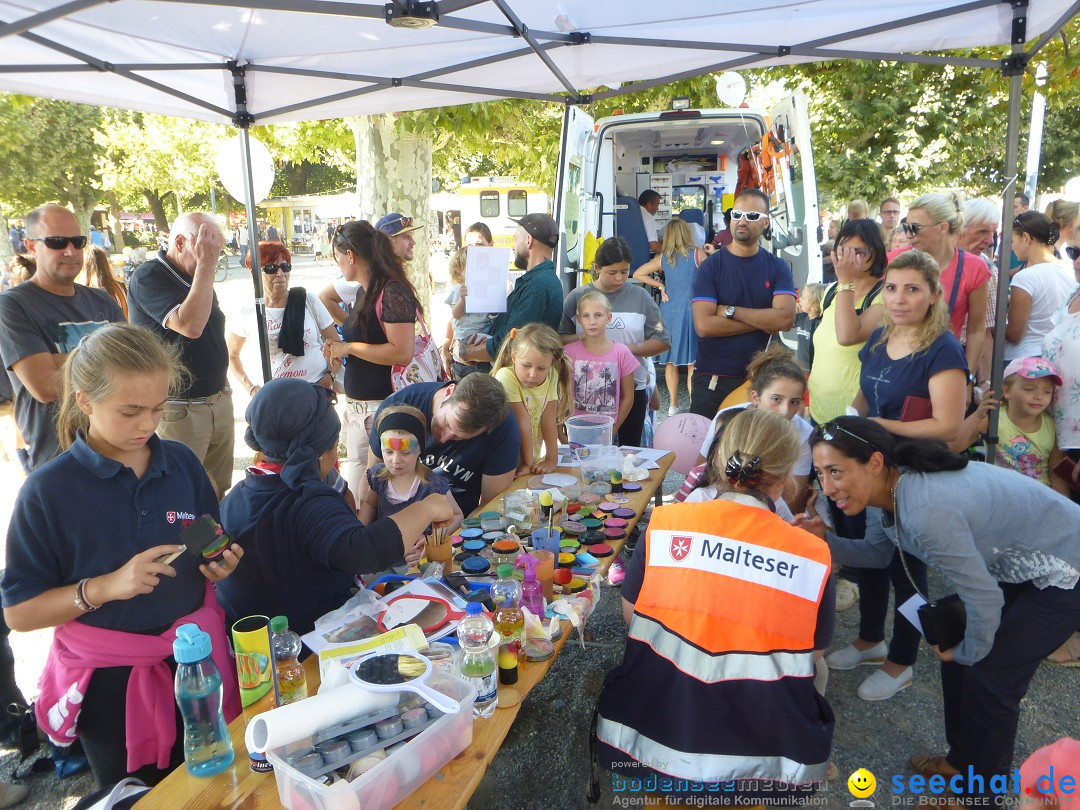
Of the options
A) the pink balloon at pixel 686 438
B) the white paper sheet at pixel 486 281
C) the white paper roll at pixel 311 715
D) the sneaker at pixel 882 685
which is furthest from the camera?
the white paper sheet at pixel 486 281

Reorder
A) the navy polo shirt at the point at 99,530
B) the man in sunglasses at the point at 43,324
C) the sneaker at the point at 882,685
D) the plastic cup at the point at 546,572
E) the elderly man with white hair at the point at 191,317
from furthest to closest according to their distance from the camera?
the elderly man with white hair at the point at 191,317
the sneaker at the point at 882,685
the man in sunglasses at the point at 43,324
the plastic cup at the point at 546,572
the navy polo shirt at the point at 99,530

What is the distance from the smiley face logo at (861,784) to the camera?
2.32m

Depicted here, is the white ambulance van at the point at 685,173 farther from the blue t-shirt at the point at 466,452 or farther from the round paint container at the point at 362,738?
the round paint container at the point at 362,738

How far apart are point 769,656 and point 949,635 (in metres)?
0.83

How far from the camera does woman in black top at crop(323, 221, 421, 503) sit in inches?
143

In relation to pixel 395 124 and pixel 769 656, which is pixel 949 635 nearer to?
pixel 769 656

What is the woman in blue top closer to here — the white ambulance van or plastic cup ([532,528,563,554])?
plastic cup ([532,528,563,554])

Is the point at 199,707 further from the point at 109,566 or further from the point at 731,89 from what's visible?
the point at 731,89

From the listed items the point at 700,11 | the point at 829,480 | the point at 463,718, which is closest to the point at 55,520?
the point at 463,718

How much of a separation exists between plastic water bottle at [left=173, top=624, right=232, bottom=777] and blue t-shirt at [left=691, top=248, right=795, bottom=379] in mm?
3264

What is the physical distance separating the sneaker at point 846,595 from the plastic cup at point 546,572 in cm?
206

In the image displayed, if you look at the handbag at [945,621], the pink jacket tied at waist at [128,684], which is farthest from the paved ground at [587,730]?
the pink jacket tied at waist at [128,684]

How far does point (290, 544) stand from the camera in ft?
6.46

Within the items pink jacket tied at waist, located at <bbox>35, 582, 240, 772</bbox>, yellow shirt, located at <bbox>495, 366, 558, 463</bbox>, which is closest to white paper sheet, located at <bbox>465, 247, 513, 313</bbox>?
yellow shirt, located at <bbox>495, 366, 558, 463</bbox>
